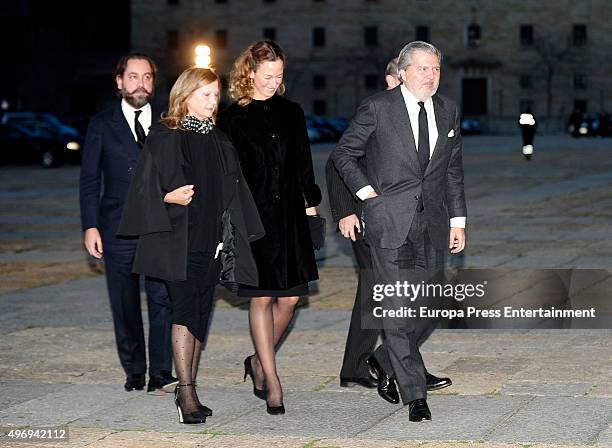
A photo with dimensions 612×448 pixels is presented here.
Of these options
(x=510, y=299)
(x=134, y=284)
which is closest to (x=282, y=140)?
(x=134, y=284)

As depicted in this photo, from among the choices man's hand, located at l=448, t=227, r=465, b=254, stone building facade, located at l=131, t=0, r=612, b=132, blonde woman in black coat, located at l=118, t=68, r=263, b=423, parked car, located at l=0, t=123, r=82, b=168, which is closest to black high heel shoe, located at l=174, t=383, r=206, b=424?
blonde woman in black coat, located at l=118, t=68, r=263, b=423

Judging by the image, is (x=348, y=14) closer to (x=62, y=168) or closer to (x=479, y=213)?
(x=62, y=168)

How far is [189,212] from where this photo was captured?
669cm

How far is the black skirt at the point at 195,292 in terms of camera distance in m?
6.71

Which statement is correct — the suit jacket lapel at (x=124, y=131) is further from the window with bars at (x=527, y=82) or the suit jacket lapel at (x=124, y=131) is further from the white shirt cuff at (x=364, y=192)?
the window with bars at (x=527, y=82)

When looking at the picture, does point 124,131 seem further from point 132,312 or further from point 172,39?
point 172,39

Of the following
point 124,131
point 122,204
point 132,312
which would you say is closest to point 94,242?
point 122,204

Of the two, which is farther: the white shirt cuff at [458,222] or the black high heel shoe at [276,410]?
the white shirt cuff at [458,222]

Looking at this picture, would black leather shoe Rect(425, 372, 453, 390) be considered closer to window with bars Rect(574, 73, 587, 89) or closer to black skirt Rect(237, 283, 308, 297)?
black skirt Rect(237, 283, 308, 297)

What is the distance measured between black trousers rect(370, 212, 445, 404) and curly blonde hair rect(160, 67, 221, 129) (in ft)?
3.76

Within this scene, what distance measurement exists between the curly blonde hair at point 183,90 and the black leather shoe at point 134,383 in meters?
1.68

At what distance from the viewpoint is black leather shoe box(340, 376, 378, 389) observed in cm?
751

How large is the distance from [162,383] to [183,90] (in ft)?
5.84

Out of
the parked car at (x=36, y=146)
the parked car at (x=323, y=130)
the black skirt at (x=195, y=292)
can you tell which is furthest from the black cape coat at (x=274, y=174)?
the parked car at (x=323, y=130)
